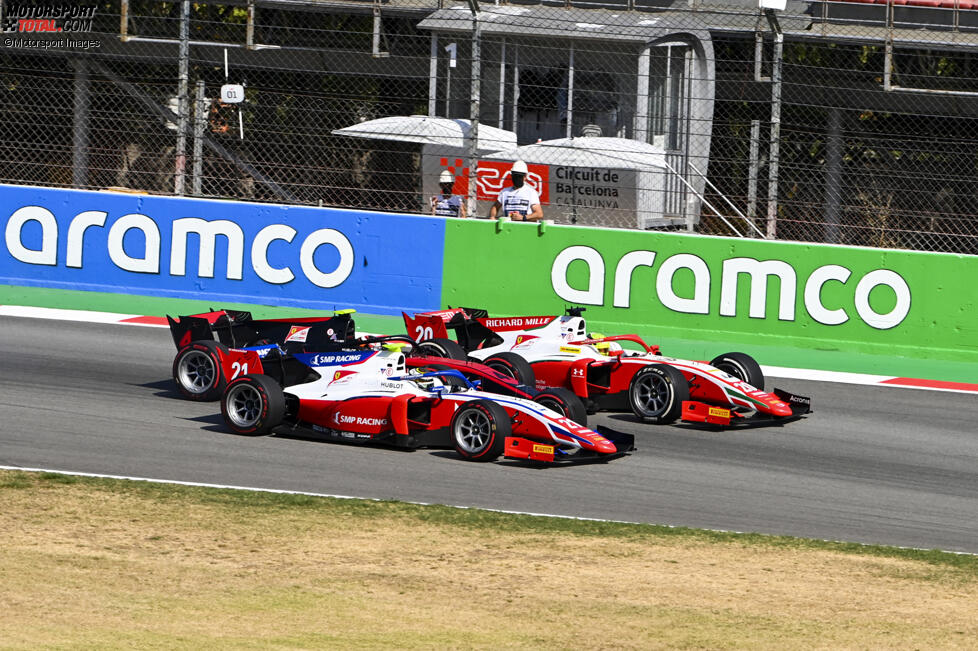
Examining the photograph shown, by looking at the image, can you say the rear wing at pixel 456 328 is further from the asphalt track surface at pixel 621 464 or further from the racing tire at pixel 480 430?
the racing tire at pixel 480 430

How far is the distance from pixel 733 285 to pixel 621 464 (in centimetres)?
448

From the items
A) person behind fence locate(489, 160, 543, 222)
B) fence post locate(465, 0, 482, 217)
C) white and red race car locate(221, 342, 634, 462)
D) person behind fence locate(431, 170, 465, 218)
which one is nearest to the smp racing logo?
person behind fence locate(431, 170, 465, 218)

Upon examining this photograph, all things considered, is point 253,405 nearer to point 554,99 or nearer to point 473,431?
point 473,431

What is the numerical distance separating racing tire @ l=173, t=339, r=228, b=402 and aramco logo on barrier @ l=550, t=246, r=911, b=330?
14.2 ft

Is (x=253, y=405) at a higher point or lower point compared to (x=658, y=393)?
lower

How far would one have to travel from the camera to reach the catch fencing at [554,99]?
19000 mm

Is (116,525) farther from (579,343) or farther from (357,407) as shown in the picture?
(579,343)

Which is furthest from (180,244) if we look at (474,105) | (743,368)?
(743,368)

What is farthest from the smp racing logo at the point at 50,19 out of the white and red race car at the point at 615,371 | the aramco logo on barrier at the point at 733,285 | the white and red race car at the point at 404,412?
the white and red race car at the point at 404,412

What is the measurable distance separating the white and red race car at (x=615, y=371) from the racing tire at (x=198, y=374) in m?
1.72

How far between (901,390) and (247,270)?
21.7ft

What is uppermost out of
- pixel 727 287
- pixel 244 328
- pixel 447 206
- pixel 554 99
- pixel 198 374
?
pixel 554 99

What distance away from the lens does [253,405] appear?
1048 centimetres

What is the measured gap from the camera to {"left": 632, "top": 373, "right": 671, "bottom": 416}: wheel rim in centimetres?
1133
